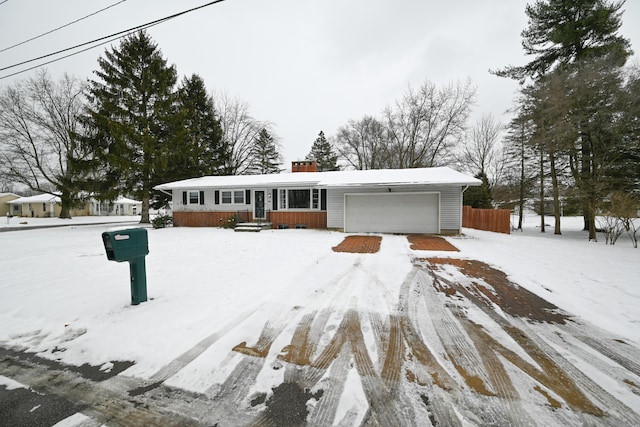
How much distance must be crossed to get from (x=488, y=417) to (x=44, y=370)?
143 inches

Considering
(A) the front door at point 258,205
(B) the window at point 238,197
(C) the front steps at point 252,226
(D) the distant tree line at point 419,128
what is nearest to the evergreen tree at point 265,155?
(D) the distant tree line at point 419,128

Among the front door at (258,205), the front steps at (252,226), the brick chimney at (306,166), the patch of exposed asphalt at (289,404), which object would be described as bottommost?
the patch of exposed asphalt at (289,404)

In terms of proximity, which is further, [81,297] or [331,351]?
[81,297]

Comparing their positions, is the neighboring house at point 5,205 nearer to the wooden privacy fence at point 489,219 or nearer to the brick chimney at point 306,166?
the brick chimney at point 306,166

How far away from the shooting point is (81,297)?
12.7ft

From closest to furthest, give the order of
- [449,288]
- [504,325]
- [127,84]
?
1. [504,325]
2. [449,288]
3. [127,84]

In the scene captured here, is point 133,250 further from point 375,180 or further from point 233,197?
point 233,197

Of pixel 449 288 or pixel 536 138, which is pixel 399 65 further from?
pixel 449 288

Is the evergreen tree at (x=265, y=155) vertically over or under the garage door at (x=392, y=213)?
over

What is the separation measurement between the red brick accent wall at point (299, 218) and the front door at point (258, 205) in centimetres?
65

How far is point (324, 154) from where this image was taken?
3303 cm

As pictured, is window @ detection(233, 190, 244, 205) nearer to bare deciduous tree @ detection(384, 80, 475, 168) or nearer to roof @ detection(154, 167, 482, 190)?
roof @ detection(154, 167, 482, 190)

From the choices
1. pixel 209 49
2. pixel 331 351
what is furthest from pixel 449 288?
pixel 209 49

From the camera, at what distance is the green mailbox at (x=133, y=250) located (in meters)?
3.22
